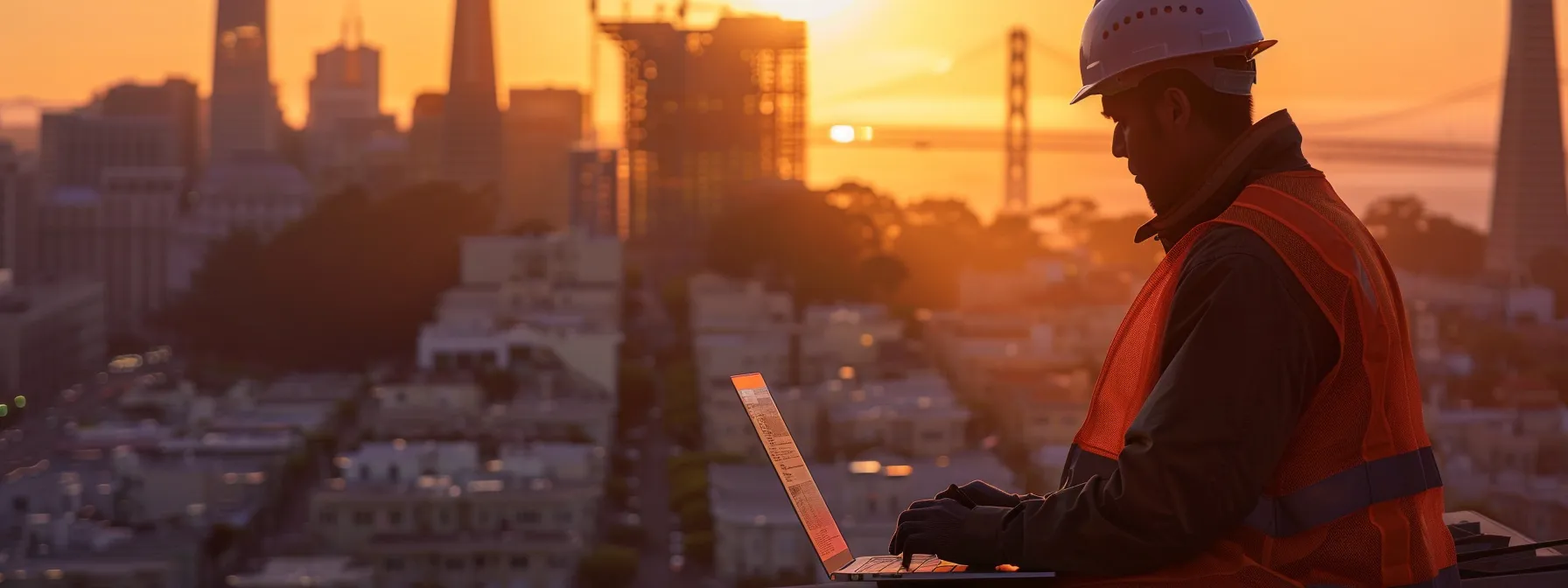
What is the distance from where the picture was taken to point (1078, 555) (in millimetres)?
1098

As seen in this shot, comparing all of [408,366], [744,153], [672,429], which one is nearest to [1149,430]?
[672,429]

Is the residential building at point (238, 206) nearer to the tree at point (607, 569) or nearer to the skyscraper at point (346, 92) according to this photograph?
the skyscraper at point (346, 92)

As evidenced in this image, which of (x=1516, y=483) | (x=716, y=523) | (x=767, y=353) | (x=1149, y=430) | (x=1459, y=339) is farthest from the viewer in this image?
(x=1459, y=339)

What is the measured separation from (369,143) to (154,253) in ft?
41.1

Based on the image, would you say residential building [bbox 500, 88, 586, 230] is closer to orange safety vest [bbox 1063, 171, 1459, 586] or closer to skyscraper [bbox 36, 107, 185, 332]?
skyscraper [bbox 36, 107, 185, 332]

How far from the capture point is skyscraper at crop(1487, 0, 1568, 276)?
25.7 metres

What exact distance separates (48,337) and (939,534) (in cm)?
2485

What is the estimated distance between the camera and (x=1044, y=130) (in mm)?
38094

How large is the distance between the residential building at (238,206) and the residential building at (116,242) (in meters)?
0.27

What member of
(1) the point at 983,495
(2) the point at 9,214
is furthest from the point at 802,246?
(1) the point at 983,495

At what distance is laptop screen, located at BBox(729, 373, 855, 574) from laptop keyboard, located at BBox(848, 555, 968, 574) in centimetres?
2

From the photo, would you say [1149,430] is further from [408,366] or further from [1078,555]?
[408,366]

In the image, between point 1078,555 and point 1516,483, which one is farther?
point 1516,483

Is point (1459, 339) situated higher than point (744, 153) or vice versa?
point (744, 153)
